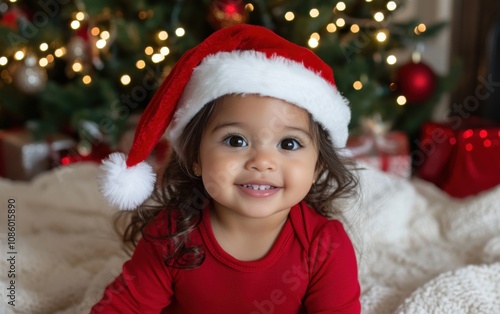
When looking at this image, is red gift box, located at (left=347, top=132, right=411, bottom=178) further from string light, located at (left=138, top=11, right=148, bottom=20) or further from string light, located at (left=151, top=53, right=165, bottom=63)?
string light, located at (left=138, top=11, right=148, bottom=20)

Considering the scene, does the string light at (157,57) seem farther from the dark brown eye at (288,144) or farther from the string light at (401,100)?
the dark brown eye at (288,144)

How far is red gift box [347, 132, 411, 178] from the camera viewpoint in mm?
2037

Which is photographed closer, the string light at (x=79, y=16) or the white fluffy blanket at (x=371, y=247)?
the white fluffy blanket at (x=371, y=247)

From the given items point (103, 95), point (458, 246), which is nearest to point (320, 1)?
point (103, 95)

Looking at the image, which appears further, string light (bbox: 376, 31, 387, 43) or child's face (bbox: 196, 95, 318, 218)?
string light (bbox: 376, 31, 387, 43)

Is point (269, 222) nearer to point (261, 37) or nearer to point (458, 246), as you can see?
point (261, 37)

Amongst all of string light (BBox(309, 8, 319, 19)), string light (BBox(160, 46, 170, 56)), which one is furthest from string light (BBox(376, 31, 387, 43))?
string light (BBox(160, 46, 170, 56))

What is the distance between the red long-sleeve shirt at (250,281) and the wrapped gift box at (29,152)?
1238mm

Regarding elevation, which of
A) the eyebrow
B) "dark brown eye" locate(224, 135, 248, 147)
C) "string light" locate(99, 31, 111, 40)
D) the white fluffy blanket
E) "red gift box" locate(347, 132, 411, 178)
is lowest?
"red gift box" locate(347, 132, 411, 178)

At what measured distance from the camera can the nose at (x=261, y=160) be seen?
854 millimetres

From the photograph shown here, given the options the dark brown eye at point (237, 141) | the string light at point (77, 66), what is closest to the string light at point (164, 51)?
the string light at point (77, 66)

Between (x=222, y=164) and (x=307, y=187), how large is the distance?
0.14 metres

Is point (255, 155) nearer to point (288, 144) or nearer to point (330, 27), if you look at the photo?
point (288, 144)

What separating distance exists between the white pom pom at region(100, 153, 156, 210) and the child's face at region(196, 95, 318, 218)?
12cm
